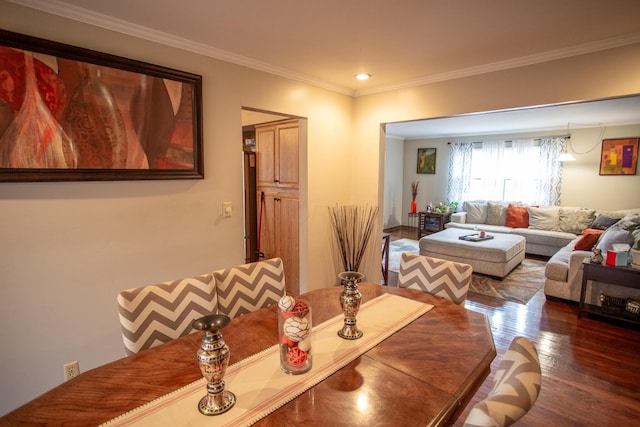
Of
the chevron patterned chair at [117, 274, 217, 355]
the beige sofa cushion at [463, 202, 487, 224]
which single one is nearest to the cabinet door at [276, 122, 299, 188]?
the chevron patterned chair at [117, 274, 217, 355]

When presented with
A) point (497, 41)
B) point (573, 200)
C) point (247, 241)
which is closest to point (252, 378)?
point (497, 41)

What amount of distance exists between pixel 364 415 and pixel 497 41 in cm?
247

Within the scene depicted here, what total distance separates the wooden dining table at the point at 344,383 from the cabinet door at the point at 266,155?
2.66m

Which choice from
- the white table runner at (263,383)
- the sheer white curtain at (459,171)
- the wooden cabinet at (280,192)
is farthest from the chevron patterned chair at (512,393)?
the sheer white curtain at (459,171)

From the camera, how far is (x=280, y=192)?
391 cm

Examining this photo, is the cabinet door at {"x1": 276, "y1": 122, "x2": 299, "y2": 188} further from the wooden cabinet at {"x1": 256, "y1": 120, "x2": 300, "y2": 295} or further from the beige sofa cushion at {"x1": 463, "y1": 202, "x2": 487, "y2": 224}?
the beige sofa cushion at {"x1": 463, "y1": 202, "x2": 487, "y2": 224}

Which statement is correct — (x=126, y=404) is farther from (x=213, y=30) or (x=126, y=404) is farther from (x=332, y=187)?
(x=332, y=187)

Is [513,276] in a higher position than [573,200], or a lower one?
lower

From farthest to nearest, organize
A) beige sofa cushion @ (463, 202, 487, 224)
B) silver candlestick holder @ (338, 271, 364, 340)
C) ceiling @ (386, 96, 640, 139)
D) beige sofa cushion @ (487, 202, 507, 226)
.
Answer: beige sofa cushion @ (463, 202, 487, 224) < beige sofa cushion @ (487, 202, 507, 226) < ceiling @ (386, 96, 640, 139) < silver candlestick holder @ (338, 271, 364, 340)

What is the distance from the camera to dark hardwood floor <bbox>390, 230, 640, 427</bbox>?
201 centimetres

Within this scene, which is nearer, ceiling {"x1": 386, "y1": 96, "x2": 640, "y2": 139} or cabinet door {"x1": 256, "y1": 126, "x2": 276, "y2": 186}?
cabinet door {"x1": 256, "y1": 126, "x2": 276, "y2": 186}

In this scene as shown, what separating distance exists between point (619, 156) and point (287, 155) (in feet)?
19.9

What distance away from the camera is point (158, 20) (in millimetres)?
2021

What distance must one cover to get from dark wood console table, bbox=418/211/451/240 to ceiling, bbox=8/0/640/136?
15.1 feet
